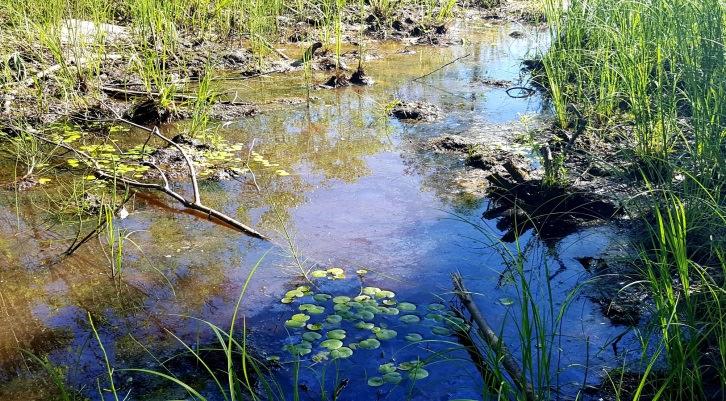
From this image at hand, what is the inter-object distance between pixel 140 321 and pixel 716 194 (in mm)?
2246

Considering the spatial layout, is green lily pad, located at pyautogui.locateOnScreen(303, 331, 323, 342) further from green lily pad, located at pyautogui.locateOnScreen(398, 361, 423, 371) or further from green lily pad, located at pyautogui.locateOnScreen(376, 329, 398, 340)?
green lily pad, located at pyautogui.locateOnScreen(398, 361, 423, 371)

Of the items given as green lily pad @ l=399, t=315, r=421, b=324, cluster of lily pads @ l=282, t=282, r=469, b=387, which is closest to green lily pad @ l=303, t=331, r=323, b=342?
cluster of lily pads @ l=282, t=282, r=469, b=387

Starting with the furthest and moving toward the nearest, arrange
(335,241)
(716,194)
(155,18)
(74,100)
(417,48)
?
(417,48) < (155,18) < (74,100) < (335,241) < (716,194)

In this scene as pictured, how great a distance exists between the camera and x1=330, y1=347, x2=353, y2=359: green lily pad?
2561 millimetres

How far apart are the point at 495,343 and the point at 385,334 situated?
44 centimetres

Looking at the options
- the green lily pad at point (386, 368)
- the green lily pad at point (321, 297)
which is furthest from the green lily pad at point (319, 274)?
the green lily pad at point (386, 368)

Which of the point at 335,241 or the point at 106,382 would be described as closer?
the point at 106,382

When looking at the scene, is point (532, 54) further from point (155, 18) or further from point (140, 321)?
point (140, 321)

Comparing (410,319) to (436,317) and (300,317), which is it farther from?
(300,317)

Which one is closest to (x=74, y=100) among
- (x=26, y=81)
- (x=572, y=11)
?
(x=26, y=81)

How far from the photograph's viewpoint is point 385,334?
2.70 meters

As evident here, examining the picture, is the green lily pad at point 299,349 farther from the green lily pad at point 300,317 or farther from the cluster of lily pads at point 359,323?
the green lily pad at point 300,317

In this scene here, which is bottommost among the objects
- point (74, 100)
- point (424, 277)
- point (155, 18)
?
point (424, 277)

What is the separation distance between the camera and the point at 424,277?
10.4 ft
